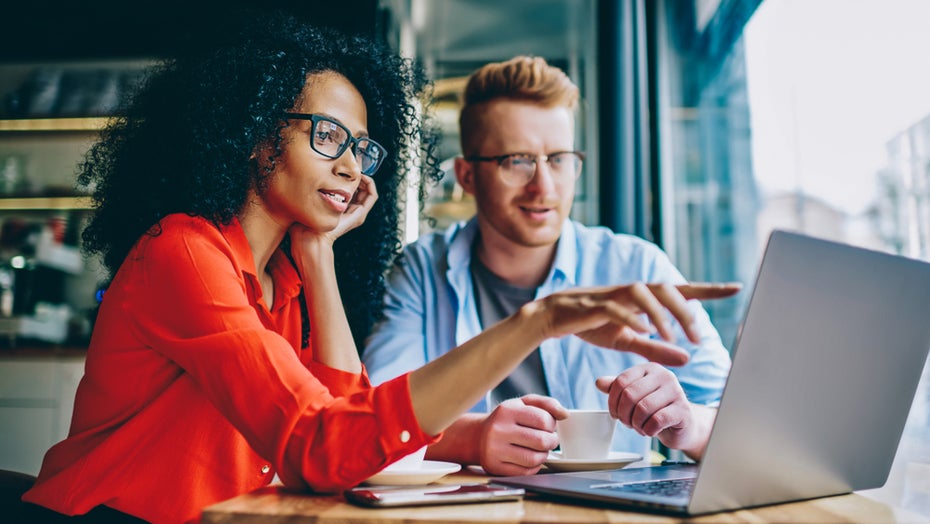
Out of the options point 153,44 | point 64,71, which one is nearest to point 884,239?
point 153,44

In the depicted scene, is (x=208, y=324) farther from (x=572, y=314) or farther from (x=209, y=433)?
(x=572, y=314)

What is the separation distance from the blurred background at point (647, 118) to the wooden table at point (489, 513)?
55 cm

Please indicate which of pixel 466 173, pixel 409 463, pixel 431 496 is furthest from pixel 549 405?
pixel 466 173

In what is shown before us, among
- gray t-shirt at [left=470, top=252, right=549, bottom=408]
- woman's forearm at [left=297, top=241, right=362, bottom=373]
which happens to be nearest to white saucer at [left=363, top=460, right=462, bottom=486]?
woman's forearm at [left=297, top=241, right=362, bottom=373]

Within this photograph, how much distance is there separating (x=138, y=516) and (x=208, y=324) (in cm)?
29

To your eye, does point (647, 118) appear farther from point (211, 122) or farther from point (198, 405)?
point (198, 405)

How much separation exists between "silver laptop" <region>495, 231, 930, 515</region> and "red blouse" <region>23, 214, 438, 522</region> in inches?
8.6

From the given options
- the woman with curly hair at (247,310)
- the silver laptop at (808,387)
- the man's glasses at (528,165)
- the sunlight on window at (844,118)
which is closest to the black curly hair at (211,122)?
the woman with curly hair at (247,310)

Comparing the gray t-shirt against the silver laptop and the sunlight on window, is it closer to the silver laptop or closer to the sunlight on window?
the sunlight on window

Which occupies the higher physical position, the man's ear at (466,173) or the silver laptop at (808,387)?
the man's ear at (466,173)

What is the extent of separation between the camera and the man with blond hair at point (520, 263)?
161cm

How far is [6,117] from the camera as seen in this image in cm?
368

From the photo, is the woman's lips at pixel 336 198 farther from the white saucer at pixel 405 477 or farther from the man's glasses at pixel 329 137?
the white saucer at pixel 405 477

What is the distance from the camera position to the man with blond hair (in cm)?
161
